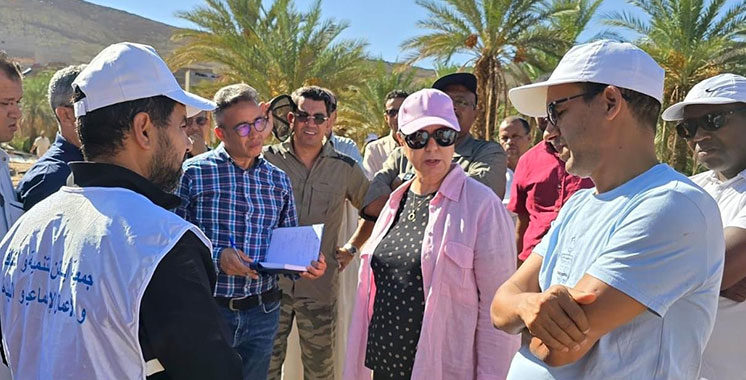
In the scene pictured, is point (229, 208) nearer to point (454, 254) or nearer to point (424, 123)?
point (424, 123)

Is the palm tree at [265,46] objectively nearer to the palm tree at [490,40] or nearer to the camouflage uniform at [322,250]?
the palm tree at [490,40]

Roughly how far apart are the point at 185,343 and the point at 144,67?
790 mm

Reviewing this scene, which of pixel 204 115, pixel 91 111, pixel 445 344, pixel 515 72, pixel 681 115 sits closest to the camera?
pixel 91 111

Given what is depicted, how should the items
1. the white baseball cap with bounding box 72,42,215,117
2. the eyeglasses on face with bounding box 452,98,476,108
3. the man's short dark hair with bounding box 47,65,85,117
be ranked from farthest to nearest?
1. the eyeglasses on face with bounding box 452,98,476,108
2. the man's short dark hair with bounding box 47,65,85,117
3. the white baseball cap with bounding box 72,42,215,117

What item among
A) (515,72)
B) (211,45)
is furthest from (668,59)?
(211,45)

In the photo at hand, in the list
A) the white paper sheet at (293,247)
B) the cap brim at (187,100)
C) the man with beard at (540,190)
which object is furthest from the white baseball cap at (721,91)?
the cap brim at (187,100)

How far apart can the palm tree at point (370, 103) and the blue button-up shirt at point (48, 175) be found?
53.5 ft

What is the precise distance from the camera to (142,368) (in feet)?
4.75

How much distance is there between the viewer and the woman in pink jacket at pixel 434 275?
8.65 ft

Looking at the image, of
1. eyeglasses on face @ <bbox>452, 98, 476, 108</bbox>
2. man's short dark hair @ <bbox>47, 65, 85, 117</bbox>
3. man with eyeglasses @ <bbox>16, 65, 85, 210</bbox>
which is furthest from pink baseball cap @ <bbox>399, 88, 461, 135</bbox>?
man's short dark hair @ <bbox>47, 65, 85, 117</bbox>

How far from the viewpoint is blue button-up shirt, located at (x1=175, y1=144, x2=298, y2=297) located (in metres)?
3.19

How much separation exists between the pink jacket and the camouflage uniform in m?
1.45

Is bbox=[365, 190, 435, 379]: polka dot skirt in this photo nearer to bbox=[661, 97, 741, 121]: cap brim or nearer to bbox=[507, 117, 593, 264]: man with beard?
bbox=[507, 117, 593, 264]: man with beard

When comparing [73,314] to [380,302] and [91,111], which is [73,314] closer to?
[91,111]
